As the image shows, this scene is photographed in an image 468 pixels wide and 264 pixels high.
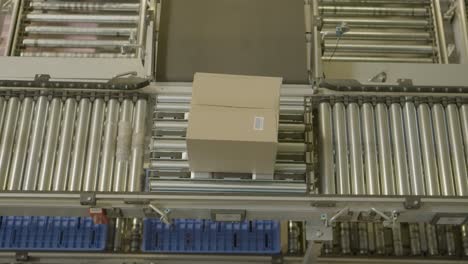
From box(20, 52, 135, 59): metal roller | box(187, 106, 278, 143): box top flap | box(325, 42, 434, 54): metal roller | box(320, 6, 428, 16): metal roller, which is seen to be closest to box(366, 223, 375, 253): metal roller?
box(187, 106, 278, 143): box top flap

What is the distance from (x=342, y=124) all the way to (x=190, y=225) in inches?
43.1

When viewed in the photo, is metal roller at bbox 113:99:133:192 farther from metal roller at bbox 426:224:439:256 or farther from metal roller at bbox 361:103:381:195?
metal roller at bbox 426:224:439:256

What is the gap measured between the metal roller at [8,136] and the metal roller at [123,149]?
62 cm

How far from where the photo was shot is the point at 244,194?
3119 mm

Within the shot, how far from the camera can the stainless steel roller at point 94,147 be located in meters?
3.37

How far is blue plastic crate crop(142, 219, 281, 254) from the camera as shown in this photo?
3.54 m

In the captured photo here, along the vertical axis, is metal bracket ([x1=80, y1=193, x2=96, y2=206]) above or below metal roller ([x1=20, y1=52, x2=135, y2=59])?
below

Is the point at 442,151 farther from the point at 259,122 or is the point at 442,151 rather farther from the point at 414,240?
the point at 259,122

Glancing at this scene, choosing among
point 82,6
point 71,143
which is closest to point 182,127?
point 71,143

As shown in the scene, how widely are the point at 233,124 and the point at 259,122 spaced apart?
13 centimetres

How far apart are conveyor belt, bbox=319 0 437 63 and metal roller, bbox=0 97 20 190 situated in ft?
6.75

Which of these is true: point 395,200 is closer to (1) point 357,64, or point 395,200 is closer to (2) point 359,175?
(2) point 359,175

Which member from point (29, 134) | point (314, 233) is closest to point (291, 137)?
point (314, 233)

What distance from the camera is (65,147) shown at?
3.46 meters
